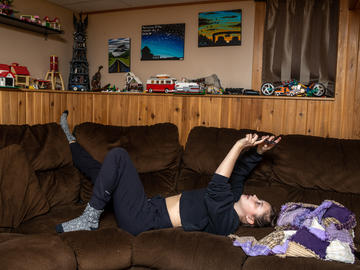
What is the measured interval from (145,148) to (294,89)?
1386 mm

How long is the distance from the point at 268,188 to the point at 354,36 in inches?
60.5

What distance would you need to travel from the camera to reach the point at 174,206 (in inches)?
78.2

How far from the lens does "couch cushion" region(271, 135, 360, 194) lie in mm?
2125

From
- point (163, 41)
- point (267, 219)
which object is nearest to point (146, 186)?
point (267, 219)

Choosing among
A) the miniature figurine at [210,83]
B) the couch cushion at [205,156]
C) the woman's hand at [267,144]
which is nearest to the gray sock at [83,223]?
the couch cushion at [205,156]

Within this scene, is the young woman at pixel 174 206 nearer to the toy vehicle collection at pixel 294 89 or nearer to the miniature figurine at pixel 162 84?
the toy vehicle collection at pixel 294 89

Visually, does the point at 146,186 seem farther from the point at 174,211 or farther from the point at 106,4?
the point at 106,4

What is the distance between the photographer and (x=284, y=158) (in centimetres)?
231

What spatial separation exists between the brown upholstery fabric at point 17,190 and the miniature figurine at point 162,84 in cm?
149

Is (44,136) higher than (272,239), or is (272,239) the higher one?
(44,136)

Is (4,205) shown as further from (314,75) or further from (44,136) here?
(314,75)

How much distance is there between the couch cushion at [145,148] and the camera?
2523 mm

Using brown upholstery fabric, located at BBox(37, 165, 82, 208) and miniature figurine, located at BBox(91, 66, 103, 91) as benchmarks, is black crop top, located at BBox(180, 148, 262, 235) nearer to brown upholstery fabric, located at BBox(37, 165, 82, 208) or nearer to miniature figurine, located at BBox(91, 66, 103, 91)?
brown upholstery fabric, located at BBox(37, 165, 82, 208)

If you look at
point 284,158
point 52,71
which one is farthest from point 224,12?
point 52,71
